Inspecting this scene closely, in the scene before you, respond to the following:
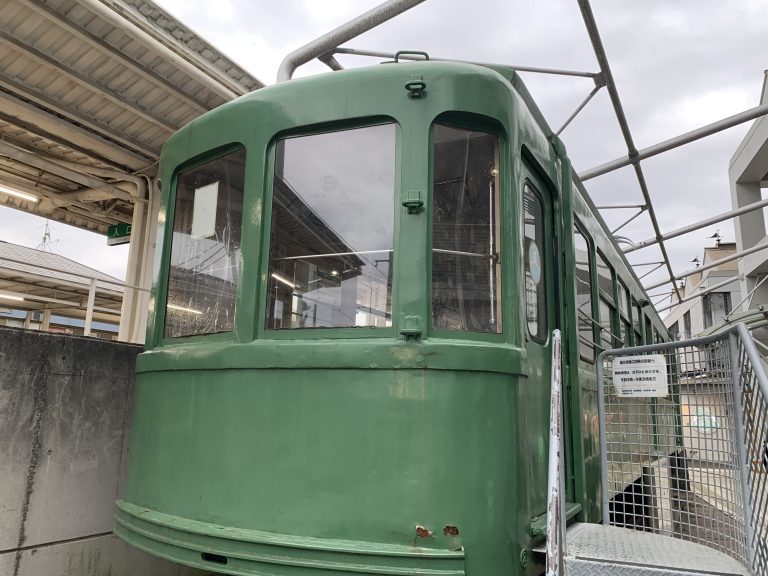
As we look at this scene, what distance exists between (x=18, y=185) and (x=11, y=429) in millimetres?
5314

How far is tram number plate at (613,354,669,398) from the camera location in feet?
11.5

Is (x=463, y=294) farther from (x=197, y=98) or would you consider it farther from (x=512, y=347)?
(x=197, y=98)

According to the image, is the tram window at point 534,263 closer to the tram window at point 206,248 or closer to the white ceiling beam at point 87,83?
the tram window at point 206,248

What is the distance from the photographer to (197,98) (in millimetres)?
6008

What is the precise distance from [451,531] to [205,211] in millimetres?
2063

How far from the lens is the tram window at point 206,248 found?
306 cm

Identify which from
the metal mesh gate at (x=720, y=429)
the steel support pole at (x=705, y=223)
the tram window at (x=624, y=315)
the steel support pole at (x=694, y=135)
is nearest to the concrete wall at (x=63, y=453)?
the metal mesh gate at (x=720, y=429)

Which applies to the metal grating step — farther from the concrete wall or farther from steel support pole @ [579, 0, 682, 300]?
steel support pole @ [579, 0, 682, 300]

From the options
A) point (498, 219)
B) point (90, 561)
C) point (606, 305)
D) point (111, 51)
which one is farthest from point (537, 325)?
point (111, 51)

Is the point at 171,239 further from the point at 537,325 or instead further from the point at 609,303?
the point at 609,303

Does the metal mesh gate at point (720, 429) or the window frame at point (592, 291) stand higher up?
the window frame at point (592, 291)

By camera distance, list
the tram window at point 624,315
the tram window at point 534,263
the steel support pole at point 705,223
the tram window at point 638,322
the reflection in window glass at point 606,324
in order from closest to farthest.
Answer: the tram window at point 534,263 < the reflection in window glass at point 606,324 < the tram window at point 624,315 < the tram window at point 638,322 < the steel support pole at point 705,223

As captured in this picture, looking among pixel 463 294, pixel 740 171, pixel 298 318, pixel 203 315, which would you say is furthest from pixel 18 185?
pixel 740 171

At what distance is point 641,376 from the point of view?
359 cm
